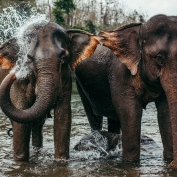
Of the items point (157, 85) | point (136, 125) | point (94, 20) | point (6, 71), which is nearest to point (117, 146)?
point (136, 125)

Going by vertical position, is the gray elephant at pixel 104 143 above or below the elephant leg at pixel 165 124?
below

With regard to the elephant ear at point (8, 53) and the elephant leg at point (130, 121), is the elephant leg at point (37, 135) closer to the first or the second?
the elephant ear at point (8, 53)

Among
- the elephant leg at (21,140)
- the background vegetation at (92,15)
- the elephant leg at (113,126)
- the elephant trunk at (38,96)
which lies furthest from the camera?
the background vegetation at (92,15)

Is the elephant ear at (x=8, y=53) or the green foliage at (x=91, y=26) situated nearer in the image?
the elephant ear at (x=8, y=53)

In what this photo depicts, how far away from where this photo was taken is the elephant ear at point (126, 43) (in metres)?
6.49

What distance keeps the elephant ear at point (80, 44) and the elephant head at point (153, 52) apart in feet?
0.84

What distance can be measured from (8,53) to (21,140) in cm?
129

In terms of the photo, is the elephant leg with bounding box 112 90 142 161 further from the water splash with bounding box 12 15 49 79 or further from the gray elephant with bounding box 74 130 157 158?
the water splash with bounding box 12 15 49 79

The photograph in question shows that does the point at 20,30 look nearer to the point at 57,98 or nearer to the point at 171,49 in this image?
the point at 57,98

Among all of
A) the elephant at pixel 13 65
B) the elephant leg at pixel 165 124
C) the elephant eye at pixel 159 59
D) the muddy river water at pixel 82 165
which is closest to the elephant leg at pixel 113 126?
the muddy river water at pixel 82 165

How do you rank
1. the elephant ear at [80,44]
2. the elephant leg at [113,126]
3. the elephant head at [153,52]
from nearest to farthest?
1. the elephant head at [153,52]
2. the elephant ear at [80,44]
3. the elephant leg at [113,126]

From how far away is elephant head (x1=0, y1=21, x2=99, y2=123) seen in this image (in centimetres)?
573

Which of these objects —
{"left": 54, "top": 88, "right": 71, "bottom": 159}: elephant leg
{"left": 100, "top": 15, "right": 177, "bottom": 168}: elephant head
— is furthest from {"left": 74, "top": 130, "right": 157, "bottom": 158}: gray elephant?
{"left": 100, "top": 15, "right": 177, "bottom": 168}: elephant head

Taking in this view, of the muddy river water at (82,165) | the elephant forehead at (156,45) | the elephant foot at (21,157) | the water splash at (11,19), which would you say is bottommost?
the muddy river water at (82,165)
